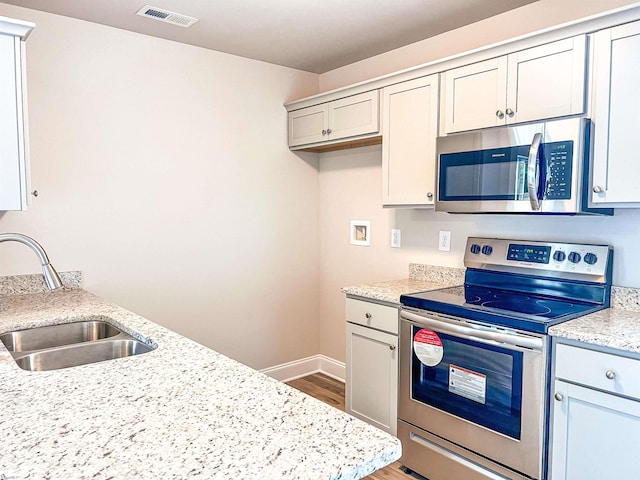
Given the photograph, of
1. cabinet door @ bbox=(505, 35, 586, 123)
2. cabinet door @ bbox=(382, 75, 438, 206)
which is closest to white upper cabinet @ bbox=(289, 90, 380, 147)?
cabinet door @ bbox=(382, 75, 438, 206)

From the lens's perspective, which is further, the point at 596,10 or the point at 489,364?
the point at 596,10

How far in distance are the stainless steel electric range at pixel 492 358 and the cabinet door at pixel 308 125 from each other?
1405mm

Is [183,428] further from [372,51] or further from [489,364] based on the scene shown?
[372,51]

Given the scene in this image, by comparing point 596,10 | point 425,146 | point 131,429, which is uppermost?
point 596,10

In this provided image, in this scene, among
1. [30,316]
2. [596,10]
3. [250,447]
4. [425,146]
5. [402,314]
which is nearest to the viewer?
[250,447]

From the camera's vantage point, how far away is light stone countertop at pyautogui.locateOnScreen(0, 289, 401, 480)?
0.80m

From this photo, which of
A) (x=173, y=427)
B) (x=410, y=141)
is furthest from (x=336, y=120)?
(x=173, y=427)

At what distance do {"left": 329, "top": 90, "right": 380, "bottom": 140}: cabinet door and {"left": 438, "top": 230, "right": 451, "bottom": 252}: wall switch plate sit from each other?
76 centimetres

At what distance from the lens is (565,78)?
6.59 feet

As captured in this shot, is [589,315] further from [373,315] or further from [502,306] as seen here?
[373,315]

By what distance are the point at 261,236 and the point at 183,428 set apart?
260cm

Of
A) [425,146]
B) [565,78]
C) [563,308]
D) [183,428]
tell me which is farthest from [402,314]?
[183,428]

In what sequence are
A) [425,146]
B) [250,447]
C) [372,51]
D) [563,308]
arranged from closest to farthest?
[250,447] < [563,308] < [425,146] < [372,51]

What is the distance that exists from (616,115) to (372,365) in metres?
1.66
